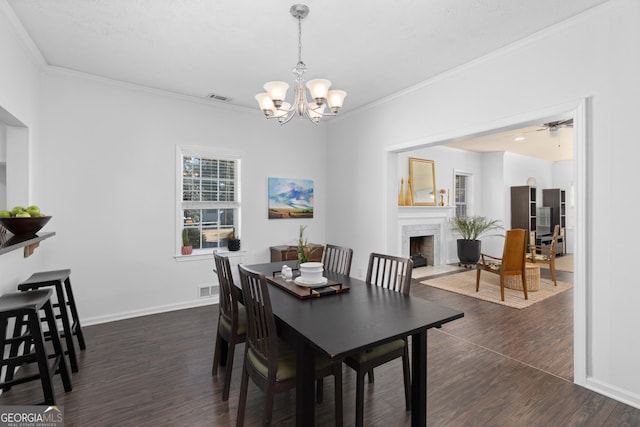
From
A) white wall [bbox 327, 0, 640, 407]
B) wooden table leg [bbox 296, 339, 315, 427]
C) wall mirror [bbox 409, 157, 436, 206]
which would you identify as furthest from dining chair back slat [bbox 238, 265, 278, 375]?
wall mirror [bbox 409, 157, 436, 206]

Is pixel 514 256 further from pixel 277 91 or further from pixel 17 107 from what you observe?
pixel 17 107

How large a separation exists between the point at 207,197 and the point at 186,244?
72 centimetres

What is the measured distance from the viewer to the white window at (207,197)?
4.35 metres

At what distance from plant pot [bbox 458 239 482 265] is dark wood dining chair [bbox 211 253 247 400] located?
18.7 ft

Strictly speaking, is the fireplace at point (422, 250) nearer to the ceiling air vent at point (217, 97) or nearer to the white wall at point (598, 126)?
the white wall at point (598, 126)

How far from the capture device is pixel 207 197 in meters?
4.55

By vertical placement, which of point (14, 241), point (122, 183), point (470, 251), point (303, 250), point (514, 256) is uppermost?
point (122, 183)

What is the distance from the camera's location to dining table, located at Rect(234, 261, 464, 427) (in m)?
1.51

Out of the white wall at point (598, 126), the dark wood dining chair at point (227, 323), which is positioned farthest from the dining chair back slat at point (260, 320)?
the white wall at point (598, 126)

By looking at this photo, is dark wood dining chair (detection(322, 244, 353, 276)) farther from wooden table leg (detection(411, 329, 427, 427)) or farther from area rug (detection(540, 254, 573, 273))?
area rug (detection(540, 254, 573, 273))

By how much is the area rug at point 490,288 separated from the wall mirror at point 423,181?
1721mm

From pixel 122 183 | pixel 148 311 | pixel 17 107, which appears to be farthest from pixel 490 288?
→ pixel 17 107

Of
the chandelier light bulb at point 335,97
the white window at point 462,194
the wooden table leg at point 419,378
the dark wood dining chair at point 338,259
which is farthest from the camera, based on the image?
the white window at point 462,194

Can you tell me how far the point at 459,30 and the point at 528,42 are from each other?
64 cm
